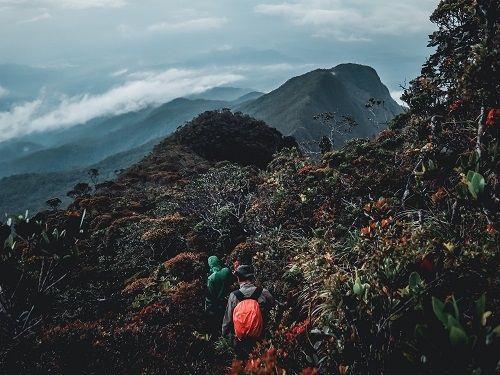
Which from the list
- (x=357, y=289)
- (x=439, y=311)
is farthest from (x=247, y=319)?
(x=439, y=311)

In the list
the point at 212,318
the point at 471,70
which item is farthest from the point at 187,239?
the point at 471,70

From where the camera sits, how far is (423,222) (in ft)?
20.8

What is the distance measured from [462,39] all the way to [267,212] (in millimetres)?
7322

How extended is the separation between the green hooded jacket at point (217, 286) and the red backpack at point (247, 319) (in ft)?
4.44

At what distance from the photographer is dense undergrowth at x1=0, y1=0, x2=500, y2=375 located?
4043 millimetres

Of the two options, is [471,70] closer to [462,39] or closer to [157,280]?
[462,39]

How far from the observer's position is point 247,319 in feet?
18.6

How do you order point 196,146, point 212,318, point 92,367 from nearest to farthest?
point 92,367 < point 212,318 < point 196,146

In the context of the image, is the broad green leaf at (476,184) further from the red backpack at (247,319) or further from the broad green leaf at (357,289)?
the red backpack at (247,319)

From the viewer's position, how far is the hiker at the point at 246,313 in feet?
18.6

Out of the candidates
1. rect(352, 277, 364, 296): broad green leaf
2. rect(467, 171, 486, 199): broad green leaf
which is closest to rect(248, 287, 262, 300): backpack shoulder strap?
rect(352, 277, 364, 296): broad green leaf

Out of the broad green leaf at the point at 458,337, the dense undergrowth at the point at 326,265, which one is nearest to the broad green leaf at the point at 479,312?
the dense undergrowth at the point at 326,265

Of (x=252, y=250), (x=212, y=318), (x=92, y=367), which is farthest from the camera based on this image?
(x=252, y=250)

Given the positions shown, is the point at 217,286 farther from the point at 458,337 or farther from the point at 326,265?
the point at 458,337
